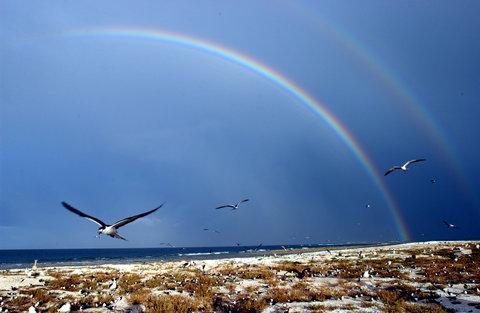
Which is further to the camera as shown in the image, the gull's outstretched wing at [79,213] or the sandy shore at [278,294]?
the sandy shore at [278,294]

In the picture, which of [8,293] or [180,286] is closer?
[8,293]

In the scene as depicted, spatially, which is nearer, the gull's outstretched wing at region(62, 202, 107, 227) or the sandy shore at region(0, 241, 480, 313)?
the gull's outstretched wing at region(62, 202, 107, 227)

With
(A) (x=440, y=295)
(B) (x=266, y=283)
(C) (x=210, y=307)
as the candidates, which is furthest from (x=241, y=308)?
(A) (x=440, y=295)

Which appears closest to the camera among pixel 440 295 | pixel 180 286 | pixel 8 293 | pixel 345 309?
pixel 345 309

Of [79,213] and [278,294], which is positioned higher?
[79,213]

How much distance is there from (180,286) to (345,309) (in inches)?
432

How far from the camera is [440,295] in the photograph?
14.2 m

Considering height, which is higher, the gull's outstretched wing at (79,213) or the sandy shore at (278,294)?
the gull's outstretched wing at (79,213)

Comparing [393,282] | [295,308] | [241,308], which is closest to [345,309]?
[295,308]

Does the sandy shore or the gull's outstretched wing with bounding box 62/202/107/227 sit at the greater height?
the gull's outstretched wing with bounding box 62/202/107/227

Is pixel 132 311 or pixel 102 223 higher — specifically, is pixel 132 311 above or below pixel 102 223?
below

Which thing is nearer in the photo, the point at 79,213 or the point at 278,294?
the point at 79,213

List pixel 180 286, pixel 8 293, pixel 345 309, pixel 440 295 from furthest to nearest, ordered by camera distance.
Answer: pixel 180 286 → pixel 8 293 → pixel 440 295 → pixel 345 309

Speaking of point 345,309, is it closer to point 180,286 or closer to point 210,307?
point 210,307
